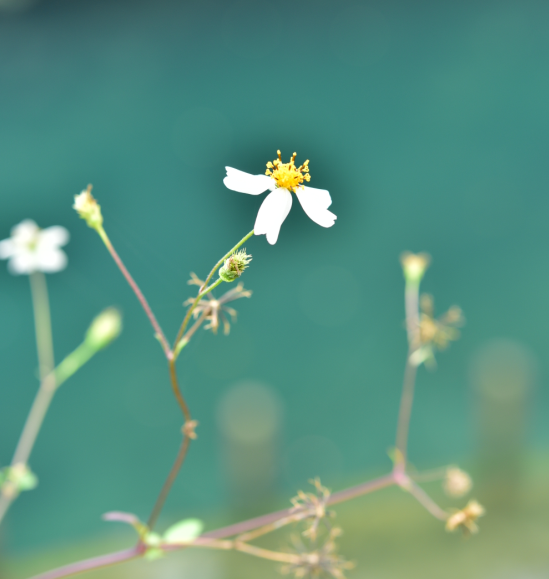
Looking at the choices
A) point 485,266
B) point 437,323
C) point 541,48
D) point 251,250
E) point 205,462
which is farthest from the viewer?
point 541,48

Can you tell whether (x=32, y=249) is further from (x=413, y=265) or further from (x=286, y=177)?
(x=413, y=265)

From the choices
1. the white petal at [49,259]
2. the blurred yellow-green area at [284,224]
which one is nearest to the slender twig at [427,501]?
the white petal at [49,259]

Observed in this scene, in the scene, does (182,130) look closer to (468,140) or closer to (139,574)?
(468,140)

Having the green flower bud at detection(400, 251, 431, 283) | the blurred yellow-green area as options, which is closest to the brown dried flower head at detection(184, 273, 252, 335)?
the green flower bud at detection(400, 251, 431, 283)

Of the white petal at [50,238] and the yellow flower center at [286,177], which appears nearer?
the yellow flower center at [286,177]

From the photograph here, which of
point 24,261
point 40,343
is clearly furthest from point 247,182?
point 40,343

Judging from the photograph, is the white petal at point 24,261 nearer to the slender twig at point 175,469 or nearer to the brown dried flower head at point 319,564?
the slender twig at point 175,469

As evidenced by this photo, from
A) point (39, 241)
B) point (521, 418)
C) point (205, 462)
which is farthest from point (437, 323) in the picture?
point (205, 462)
